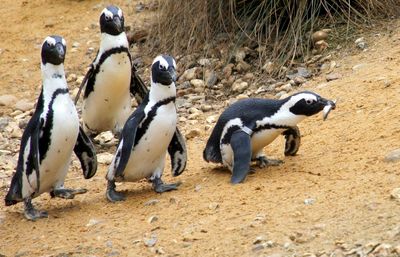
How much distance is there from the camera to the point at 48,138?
563 centimetres

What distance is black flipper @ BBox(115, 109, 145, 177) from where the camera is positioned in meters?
5.68

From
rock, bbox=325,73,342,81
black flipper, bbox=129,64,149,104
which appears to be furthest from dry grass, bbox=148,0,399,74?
black flipper, bbox=129,64,149,104

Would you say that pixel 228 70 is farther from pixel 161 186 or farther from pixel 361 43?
pixel 161 186

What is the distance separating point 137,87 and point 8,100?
5.34 feet

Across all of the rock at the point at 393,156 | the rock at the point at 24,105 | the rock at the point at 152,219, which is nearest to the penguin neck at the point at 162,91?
the rock at the point at 152,219

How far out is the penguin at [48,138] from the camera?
18.4 feet

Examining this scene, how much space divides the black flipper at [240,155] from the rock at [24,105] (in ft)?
9.91

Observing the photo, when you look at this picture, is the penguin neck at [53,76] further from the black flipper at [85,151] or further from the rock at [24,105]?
the rock at [24,105]

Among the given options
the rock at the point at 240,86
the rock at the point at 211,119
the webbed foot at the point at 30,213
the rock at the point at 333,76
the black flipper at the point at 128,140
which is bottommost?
the rock at the point at 211,119

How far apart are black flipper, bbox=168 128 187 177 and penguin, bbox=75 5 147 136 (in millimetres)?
1197

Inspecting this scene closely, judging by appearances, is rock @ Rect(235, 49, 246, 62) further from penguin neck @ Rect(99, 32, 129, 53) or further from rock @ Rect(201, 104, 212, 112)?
penguin neck @ Rect(99, 32, 129, 53)

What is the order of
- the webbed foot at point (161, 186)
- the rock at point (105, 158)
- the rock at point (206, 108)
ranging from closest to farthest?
the webbed foot at point (161, 186) → the rock at point (105, 158) → the rock at point (206, 108)

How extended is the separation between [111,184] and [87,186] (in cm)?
59

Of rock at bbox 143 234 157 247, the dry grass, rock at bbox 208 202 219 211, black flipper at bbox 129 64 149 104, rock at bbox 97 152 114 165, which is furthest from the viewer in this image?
the dry grass
